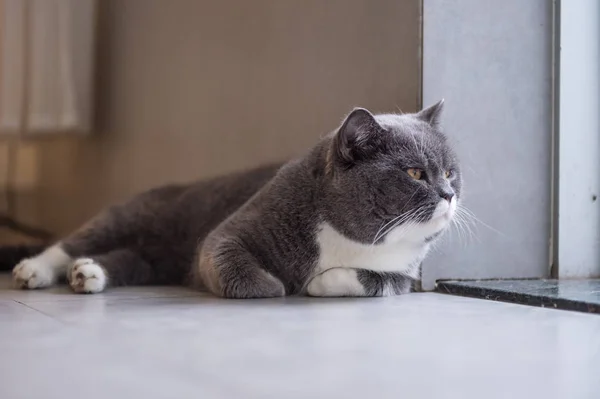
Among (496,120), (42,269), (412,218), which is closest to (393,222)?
(412,218)

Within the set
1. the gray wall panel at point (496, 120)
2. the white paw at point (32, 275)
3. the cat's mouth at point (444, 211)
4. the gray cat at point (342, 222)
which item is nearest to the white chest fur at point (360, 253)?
the gray cat at point (342, 222)

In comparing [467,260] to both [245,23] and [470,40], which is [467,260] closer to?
[470,40]

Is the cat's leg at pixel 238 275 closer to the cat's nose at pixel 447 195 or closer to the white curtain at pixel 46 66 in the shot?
the cat's nose at pixel 447 195

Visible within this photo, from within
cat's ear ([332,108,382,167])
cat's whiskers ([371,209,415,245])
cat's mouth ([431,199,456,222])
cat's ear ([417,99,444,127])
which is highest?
cat's ear ([417,99,444,127])

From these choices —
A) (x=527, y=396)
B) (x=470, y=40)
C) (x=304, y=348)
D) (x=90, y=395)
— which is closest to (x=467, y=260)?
(x=470, y=40)

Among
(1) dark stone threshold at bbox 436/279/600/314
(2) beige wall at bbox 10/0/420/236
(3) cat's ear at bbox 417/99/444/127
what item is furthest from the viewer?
(2) beige wall at bbox 10/0/420/236

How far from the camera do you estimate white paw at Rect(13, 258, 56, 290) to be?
206 centimetres

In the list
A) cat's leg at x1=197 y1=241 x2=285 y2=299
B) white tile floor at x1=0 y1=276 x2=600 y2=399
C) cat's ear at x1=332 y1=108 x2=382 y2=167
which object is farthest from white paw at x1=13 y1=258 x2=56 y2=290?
cat's ear at x1=332 y1=108 x2=382 y2=167

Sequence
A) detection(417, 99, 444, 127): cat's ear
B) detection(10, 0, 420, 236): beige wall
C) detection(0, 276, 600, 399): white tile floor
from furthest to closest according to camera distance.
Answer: detection(10, 0, 420, 236): beige wall, detection(417, 99, 444, 127): cat's ear, detection(0, 276, 600, 399): white tile floor

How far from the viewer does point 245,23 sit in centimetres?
269

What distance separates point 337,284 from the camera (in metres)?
1.87

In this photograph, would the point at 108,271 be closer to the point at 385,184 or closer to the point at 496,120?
the point at 385,184

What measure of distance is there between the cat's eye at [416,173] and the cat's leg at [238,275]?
15.8 inches

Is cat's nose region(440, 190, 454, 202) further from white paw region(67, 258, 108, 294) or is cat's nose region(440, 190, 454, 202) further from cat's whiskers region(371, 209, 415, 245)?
white paw region(67, 258, 108, 294)
